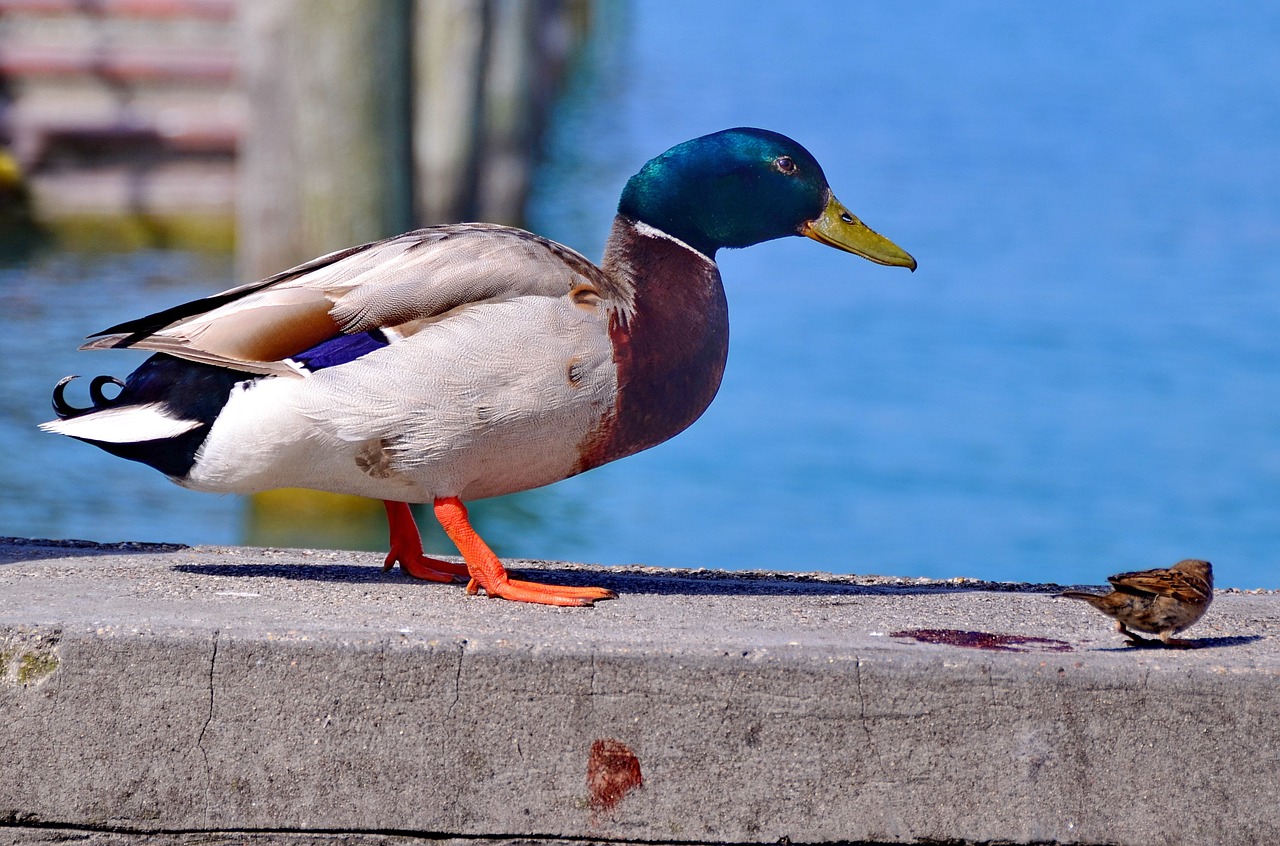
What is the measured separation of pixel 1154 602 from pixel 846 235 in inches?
44.9

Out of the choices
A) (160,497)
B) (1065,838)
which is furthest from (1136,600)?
(160,497)

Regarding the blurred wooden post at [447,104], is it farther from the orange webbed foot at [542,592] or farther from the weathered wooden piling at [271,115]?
the orange webbed foot at [542,592]

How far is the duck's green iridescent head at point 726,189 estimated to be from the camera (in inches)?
146

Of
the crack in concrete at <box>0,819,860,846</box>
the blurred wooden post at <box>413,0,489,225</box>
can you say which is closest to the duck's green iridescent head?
the crack in concrete at <box>0,819,860,846</box>

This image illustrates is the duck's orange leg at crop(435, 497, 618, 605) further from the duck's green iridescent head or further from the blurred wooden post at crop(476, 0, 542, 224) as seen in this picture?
the blurred wooden post at crop(476, 0, 542, 224)

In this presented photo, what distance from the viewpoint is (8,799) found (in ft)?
9.96

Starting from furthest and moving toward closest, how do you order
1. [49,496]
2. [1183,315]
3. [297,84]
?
[1183,315], [49,496], [297,84]

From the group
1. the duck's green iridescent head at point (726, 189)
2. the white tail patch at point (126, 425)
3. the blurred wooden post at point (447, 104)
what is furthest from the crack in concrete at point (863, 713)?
the blurred wooden post at point (447, 104)

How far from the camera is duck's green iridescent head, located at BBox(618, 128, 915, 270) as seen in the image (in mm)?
3699

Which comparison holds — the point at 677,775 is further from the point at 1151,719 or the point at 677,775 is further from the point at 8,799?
the point at 8,799

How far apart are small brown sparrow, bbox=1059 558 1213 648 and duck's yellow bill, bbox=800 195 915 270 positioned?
3.18ft

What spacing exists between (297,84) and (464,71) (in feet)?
12.8

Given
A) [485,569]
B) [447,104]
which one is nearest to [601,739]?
[485,569]

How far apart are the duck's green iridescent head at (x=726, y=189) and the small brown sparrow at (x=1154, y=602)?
96cm
